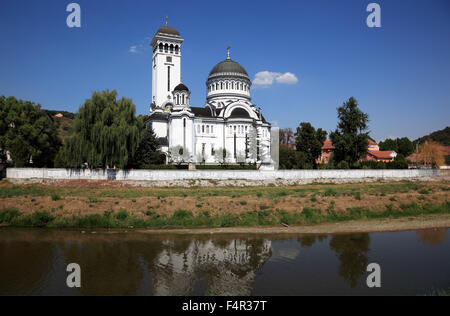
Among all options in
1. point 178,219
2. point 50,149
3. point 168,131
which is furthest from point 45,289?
point 168,131

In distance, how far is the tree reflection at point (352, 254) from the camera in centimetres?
1092

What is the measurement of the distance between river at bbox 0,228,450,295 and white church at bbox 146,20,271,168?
26.9 meters

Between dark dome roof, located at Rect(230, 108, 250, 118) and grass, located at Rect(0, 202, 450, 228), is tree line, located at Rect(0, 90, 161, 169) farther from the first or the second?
dark dome roof, located at Rect(230, 108, 250, 118)

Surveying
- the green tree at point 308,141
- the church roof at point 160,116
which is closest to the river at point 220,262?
the green tree at point 308,141

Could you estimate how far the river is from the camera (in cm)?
972

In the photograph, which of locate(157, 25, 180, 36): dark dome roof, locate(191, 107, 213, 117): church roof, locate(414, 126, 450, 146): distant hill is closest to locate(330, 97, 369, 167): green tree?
locate(191, 107, 213, 117): church roof

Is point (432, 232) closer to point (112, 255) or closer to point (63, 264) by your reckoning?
point (112, 255)

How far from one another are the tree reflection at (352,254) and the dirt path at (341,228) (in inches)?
43.5

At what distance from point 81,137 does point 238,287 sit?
24585 mm

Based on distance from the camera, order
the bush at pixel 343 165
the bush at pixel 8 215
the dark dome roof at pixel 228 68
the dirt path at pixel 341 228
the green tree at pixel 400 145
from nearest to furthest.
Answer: the dirt path at pixel 341 228, the bush at pixel 8 215, the bush at pixel 343 165, the dark dome roof at pixel 228 68, the green tree at pixel 400 145

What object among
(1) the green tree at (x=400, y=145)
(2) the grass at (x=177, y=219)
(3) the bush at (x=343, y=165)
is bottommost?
(2) the grass at (x=177, y=219)

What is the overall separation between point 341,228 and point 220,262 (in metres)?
8.33

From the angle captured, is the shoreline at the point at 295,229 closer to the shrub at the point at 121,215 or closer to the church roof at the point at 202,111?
the shrub at the point at 121,215

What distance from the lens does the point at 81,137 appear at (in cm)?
2925
